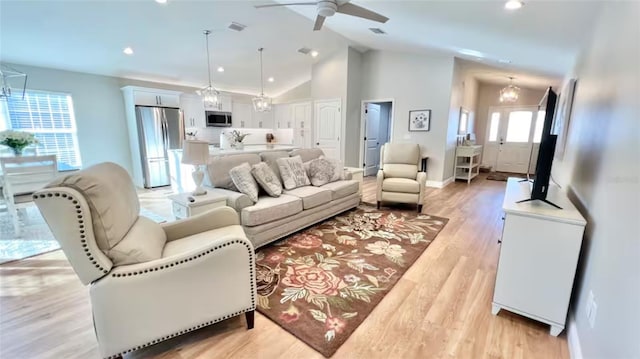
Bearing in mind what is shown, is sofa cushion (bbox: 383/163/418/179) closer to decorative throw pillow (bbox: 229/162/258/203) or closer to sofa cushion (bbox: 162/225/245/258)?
decorative throw pillow (bbox: 229/162/258/203)

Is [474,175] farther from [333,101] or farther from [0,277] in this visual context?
[0,277]

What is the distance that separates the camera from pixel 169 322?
1.52 metres

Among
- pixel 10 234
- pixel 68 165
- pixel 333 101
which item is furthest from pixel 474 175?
pixel 68 165

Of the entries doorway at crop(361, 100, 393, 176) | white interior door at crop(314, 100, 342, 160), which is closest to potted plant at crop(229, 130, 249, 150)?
white interior door at crop(314, 100, 342, 160)

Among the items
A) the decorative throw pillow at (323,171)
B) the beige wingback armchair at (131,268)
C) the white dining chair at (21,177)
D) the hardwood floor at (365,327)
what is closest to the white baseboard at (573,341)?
the hardwood floor at (365,327)

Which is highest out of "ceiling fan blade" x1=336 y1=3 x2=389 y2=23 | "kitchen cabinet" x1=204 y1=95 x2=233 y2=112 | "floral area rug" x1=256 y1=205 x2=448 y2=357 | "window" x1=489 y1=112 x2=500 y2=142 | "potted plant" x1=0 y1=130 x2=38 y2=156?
"ceiling fan blade" x1=336 y1=3 x2=389 y2=23

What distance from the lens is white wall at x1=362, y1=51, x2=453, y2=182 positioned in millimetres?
5730

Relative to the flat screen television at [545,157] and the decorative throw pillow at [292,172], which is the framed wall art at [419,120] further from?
the flat screen television at [545,157]

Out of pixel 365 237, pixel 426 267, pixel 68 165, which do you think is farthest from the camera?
pixel 68 165

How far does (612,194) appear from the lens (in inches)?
53.4

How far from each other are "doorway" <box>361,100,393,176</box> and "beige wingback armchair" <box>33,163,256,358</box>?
5.93 metres

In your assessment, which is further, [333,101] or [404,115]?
[333,101]

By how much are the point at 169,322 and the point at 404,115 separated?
598 cm

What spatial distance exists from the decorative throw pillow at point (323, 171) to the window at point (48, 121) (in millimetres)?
5051
